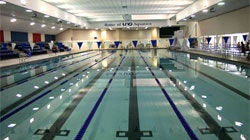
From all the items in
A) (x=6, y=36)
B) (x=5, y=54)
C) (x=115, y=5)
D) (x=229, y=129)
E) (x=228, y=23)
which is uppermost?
(x=115, y=5)

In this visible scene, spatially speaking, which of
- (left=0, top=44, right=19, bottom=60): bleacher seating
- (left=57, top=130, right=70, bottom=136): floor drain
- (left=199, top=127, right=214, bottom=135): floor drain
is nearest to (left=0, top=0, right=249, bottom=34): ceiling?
(left=0, top=44, right=19, bottom=60): bleacher seating

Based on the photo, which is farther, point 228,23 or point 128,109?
point 228,23

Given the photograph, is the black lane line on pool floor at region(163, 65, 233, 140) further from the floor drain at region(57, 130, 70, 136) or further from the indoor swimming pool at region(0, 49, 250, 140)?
the floor drain at region(57, 130, 70, 136)

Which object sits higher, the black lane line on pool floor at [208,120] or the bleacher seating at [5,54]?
the bleacher seating at [5,54]

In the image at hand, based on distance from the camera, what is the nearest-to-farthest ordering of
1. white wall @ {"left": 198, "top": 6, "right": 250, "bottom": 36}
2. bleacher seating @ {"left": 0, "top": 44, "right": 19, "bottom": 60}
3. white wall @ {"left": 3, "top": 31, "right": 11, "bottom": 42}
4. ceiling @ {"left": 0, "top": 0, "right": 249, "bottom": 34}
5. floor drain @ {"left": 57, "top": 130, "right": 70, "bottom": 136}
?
1. floor drain @ {"left": 57, "top": 130, "right": 70, "bottom": 136}
2. ceiling @ {"left": 0, "top": 0, "right": 249, "bottom": 34}
3. white wall @ {"left": 198, "top": 6, "right": 250, "bottom": 36}
4. bleacher seating @ {"left": 0, "top": 44, "right": 19, "bottom": 60}
5. white wall @ {"left": 3, "top": 31, "right": 11, "bottom": 42}

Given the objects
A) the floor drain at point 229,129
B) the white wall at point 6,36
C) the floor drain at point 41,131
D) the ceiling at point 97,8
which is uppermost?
the ceiling at point 97,8

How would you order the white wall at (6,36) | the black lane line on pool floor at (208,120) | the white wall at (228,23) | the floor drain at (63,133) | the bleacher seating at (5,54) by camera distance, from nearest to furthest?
the black lane line on pool floor at (208,120)
the floor drain at (63,133)
the white wall at (228,23)
the bleacher seating at (5,54)
the white wall at (6,36)

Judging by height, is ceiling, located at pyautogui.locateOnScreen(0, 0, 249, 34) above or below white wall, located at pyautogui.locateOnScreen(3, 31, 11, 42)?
above

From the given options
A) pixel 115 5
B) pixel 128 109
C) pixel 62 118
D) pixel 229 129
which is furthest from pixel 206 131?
pixel 115 5

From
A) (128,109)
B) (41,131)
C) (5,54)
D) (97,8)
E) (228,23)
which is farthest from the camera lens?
(97,8)

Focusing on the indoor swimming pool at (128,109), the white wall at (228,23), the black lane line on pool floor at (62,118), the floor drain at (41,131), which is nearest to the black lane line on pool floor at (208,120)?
the indoor swimming pool at (128,109)

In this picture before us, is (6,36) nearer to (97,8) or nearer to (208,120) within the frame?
(97,8)

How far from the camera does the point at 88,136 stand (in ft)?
10.3

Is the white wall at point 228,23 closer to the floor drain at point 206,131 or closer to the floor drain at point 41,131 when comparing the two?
the floor drain at point 206,131
